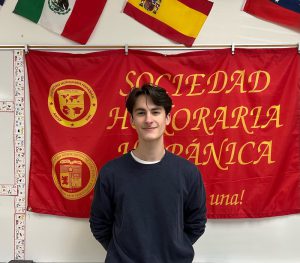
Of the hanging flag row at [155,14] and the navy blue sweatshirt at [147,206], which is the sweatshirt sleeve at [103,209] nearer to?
the navy blue sweatshirt at [147,206]

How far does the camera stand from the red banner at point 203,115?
1598 mm

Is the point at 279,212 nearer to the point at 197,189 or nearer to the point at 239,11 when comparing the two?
the point at 197,189

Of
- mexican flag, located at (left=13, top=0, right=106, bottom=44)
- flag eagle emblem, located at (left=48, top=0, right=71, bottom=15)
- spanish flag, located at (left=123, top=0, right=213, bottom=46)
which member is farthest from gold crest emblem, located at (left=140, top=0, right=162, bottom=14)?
flag eagle emblem, located at (left=48, top=0, right=71, bottom=15)

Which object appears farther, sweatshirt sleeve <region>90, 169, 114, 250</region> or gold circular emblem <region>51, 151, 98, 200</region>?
gold circular emblem <region>51, 151, 98, 200</region>

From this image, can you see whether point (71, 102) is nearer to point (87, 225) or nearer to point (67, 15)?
point (67, 15)

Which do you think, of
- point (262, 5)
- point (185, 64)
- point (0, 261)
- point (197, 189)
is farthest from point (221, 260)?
point (262, 5)

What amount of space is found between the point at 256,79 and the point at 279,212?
72 cm

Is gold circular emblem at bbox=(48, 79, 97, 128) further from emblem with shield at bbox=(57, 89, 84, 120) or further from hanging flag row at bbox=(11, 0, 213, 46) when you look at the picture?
hanging flag row at bbox=(11, 0, 213, 46)

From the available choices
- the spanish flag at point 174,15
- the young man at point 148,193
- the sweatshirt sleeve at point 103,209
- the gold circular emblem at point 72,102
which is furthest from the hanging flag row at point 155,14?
the sweatshirt sleeve at point 103,209

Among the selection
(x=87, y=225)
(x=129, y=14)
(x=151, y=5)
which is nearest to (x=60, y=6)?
(x=129, y=14)

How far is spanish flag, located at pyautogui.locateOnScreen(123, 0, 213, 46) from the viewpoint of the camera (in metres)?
1.59

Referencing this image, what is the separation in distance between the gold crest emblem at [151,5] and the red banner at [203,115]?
0.78 feet

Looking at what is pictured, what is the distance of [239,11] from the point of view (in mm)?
1606

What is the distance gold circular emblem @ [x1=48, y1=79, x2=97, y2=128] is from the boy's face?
0.53 m
